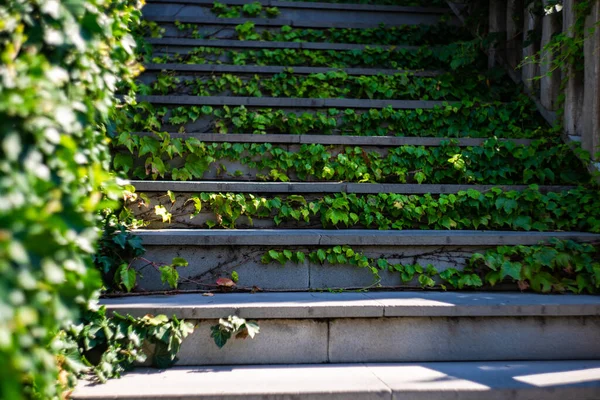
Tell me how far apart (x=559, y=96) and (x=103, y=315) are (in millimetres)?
3238

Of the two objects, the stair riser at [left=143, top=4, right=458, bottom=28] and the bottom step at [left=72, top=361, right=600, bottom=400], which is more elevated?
the stair riser at [left=143, top=4, right=458, bottom=28]

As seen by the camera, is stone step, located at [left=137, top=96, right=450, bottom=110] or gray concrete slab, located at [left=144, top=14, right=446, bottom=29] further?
gray concrete slab, located at [left=144, top=14, right=446, bottom=29]

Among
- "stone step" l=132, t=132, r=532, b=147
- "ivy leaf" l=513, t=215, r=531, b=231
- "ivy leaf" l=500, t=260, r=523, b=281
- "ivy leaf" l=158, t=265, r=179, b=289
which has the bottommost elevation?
"ivy leaf" l=158, t=265, r=179, b=289

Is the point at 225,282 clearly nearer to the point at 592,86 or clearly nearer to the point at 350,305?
the point at 350,305

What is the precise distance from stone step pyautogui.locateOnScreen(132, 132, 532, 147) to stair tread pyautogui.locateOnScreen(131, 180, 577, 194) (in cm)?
38

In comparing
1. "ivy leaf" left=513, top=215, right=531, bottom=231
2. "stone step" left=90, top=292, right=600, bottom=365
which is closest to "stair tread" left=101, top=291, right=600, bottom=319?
"stone step" left=90, top=292, right=600, bottom=365

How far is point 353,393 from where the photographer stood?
1.99 metres

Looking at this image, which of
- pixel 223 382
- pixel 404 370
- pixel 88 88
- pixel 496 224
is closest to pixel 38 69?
pixel 88 88

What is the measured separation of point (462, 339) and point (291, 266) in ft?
3.10

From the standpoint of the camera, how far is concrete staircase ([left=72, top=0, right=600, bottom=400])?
6.75 ft

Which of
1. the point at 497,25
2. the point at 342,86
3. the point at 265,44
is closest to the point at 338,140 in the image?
the point at 342,86

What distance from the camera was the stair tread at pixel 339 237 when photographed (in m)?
2.72

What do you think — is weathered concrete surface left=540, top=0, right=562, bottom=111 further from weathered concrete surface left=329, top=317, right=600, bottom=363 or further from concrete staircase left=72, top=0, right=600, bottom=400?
weathered concrete surface left=329, top=317, right=600, bottom=363

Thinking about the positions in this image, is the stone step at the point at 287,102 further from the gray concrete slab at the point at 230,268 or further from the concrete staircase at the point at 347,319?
the gray concrete slab at the point at 230,268
